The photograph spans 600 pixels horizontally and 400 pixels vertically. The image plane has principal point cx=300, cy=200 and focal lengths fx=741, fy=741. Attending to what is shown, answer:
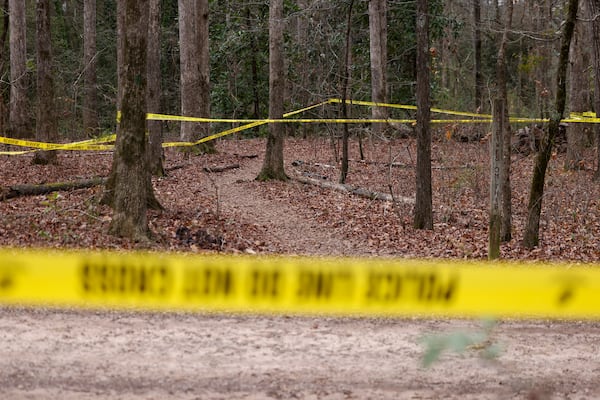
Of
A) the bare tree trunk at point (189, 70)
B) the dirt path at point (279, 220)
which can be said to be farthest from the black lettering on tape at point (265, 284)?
the bare tree trunk at point (189, 70)

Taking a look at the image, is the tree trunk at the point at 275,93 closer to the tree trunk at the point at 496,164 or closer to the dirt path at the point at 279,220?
the dirt path at the point at 279,220

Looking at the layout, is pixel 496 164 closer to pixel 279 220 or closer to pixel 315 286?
pixel 315 286

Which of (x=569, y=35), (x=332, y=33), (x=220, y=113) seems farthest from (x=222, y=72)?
(x=569, y=35)

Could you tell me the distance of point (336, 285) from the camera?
4.99m

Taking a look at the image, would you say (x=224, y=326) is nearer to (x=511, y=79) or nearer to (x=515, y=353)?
(x=515, y=353)

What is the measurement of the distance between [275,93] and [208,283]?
514 inches

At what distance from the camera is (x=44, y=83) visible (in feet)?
58.7

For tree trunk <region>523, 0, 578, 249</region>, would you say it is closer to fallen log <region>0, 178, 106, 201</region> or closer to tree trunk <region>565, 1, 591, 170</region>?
tree trunk <region>565, 1, 591, 170</region>

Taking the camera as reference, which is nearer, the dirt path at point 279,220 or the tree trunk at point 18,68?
the dirt path at point 279,220

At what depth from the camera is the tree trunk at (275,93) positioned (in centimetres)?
1752

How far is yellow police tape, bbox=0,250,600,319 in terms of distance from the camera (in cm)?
478

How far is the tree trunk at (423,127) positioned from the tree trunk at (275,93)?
5.77 m

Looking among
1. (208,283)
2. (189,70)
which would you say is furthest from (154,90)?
(208,283)

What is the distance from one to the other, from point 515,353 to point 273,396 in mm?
2371
